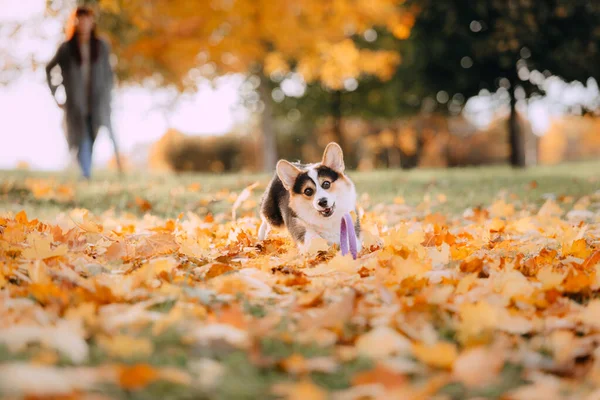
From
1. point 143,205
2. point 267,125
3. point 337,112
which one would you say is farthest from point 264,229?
point 337,112

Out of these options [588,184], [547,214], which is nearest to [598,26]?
[588,184]

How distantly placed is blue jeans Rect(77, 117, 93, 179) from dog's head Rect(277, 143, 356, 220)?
14.9ft

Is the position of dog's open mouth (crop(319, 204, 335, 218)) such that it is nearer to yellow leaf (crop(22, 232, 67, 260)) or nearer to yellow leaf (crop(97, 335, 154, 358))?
yellow leaf (crop(22, 232, 67, 260))

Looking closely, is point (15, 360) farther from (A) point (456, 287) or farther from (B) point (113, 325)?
(A) point (456, 287)

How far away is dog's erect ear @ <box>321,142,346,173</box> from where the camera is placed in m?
3.46

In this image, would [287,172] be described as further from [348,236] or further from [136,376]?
[136,376]

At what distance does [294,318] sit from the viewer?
2055 millimetres

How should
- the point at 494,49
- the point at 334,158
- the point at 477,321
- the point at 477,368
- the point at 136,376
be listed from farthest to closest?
the point at 494,49, the point at 334,158, the point at 477,321, the point at 477,368, the point at 136,376

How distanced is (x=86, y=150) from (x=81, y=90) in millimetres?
708

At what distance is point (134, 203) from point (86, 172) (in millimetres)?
2032

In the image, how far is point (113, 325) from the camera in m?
1.79

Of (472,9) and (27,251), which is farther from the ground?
(472,9)

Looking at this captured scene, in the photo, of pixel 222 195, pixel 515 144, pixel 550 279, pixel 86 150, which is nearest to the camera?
pixel 550 279

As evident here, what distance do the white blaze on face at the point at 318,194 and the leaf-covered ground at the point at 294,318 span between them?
0.85 ft
